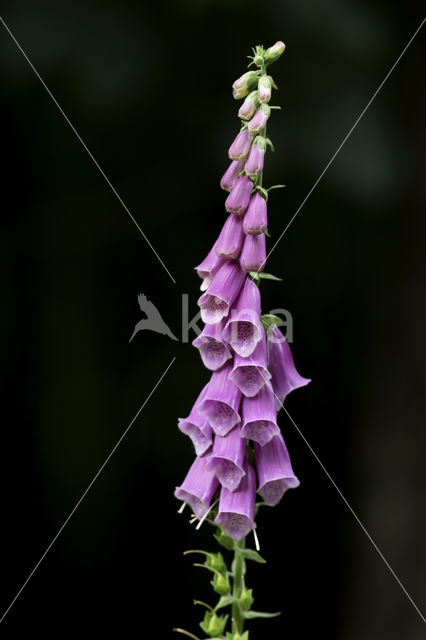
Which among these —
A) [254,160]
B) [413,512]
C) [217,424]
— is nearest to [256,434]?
[217,424]

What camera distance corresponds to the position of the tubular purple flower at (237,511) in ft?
2.76

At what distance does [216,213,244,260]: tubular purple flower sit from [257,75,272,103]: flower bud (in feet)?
0.46

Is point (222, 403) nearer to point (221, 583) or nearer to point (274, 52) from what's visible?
point (221, 583)

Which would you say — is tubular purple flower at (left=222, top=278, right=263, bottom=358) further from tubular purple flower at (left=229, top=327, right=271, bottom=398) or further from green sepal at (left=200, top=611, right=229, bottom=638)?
green sepal at (left=200, top=611, right=229, bottom=638)

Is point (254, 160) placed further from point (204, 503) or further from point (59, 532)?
point (59, 532)

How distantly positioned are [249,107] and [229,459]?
411 mm

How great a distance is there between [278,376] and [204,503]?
0.19 meters

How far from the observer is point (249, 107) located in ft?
2.53

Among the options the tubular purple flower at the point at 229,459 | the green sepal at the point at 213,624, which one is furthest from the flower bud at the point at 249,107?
the green sepal at the point at 213,624

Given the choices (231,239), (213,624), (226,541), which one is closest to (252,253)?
(231,239)

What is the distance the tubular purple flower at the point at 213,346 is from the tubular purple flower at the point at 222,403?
0.02 m

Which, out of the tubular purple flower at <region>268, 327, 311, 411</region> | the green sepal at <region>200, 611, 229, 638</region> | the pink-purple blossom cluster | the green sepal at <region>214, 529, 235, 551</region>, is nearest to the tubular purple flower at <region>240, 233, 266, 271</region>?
the pink-purple blossom cluster

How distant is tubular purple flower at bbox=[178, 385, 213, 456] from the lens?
0.89 m

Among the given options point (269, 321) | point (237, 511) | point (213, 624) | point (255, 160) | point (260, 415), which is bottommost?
point (213, 624)
